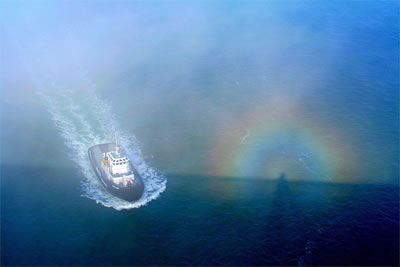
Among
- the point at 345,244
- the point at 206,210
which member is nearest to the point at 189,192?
the point at 206,210

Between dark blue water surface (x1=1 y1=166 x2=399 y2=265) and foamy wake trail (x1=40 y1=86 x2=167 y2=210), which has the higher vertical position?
foamy wake trail (x1=40 y1=86 x2=167 y2=210)

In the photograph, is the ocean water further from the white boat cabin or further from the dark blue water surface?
the white boat cabin

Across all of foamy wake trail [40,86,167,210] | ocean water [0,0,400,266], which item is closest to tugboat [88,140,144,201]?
foamy wake trail [40,86,167,210]

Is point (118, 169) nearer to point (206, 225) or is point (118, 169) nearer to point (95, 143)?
point (95, 143)

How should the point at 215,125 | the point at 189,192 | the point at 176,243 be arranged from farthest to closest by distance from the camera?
the point at 215,125, the point at 189,192, the point at 176,243

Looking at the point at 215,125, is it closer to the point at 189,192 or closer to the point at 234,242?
the point at 189,192

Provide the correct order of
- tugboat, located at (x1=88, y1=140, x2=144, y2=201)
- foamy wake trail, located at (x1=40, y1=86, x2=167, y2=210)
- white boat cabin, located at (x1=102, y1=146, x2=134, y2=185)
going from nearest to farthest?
tugboat, located at (x1=88, y1=140, x2=144, y2=201), foamy wake trail, located at (x1=40, y1=86, x2=167, y2=210), white boat cabin, located at (x1=102, y1=146, x2=134, y2=185)
